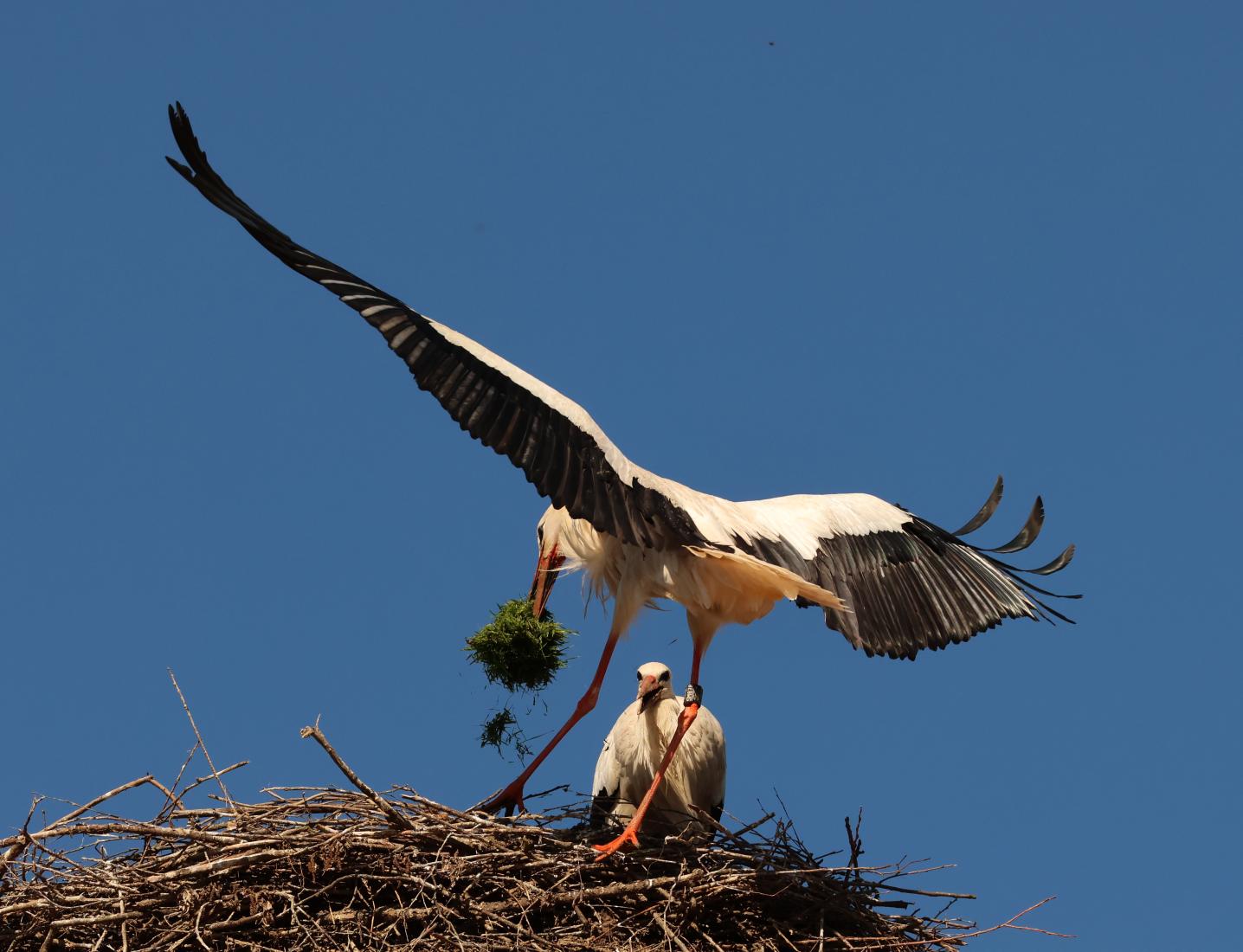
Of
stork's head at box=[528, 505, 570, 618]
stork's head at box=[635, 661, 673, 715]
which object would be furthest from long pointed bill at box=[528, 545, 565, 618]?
stork's head at box=[635, 661, 673, 715]

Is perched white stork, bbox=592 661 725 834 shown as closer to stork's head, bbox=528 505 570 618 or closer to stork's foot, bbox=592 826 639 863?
stork's head, bbox=528 505 570 618

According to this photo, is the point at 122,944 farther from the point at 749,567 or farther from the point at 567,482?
the point at 749,567

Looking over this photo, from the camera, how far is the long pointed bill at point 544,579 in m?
10.3

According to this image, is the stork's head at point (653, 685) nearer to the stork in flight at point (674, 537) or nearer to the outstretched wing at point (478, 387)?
the stork in flight at point (674, 537)

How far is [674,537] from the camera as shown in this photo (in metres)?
9.44

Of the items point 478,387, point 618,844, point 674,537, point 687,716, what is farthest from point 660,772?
point 478,387

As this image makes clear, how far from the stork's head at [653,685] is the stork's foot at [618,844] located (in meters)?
1.19

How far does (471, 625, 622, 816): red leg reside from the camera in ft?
32.5

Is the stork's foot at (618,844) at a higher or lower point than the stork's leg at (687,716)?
lower

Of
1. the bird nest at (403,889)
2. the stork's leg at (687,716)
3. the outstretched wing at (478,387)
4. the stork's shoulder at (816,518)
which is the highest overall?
the stork's shoulder at (816,518)

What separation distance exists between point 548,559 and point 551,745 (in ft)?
3.18

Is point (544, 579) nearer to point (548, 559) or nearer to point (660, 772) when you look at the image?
point (548, 559)

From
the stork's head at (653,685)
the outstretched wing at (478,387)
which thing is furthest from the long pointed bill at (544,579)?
the outstretched wing at (478,387)

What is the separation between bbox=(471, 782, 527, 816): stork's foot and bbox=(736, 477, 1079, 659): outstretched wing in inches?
68.5
